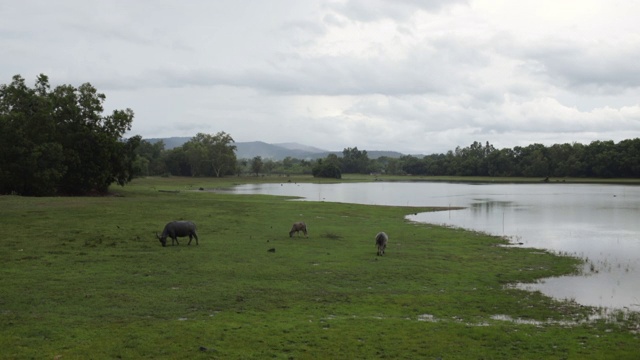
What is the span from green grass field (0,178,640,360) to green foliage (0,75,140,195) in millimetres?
21836

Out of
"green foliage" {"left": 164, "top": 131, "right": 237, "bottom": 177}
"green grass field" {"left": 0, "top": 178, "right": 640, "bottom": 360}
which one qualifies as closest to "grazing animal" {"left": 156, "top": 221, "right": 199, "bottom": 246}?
"green grass field" {"left": 0, "top": 178, "right": 640, "bottom": 360}

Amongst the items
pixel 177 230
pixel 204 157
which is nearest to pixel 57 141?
pixel 177 230

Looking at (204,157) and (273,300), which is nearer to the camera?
(273,300)

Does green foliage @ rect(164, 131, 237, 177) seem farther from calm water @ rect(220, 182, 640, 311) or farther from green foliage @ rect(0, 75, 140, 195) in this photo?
calm water @ rect(220, 182, 640, 311)

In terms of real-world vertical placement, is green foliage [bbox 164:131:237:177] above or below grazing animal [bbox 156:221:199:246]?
above

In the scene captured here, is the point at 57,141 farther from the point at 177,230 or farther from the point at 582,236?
the point at 582,236

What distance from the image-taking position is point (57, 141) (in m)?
56.6

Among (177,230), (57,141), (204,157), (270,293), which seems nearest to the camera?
(270,293)

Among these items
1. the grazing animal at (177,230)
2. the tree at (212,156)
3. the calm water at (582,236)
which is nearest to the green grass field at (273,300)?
the grazing animal at (177,230)

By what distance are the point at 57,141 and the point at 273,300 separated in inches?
1988

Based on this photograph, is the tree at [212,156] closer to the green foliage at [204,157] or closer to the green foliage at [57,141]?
the green foliage at [204,157]

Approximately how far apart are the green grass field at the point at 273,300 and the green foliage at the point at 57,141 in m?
21.8

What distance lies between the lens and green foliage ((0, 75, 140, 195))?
4972 cm

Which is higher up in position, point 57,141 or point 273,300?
point 57,141
